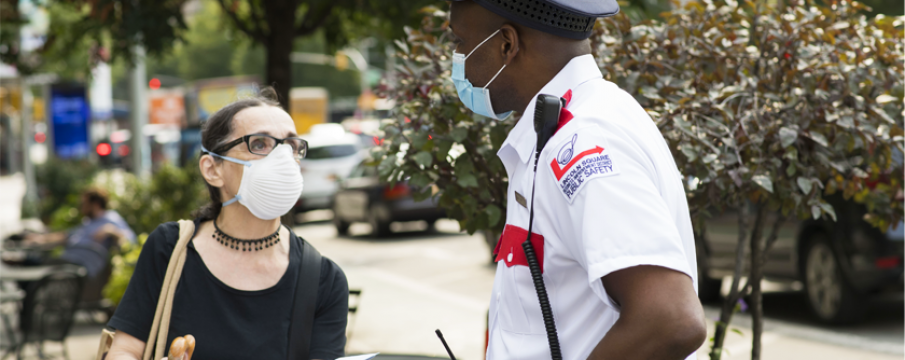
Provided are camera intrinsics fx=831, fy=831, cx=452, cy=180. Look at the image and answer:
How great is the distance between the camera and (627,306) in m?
1.33

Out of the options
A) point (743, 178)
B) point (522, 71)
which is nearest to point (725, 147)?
point (743, 178)

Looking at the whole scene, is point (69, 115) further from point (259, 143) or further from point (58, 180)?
point (259, 143)

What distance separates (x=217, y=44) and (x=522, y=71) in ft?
217

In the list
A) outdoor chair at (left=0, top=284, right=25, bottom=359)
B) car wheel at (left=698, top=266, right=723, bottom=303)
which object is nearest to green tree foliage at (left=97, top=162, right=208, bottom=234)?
outdoor chair at (left=0, top=284, right=25, bottom=359)

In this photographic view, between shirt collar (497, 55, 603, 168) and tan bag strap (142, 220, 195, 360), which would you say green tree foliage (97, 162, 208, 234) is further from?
shirt collar (497, 55, 603, 168)

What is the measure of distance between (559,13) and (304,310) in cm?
135

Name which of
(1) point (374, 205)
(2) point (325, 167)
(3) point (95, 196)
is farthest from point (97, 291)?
(2) point (325, 167)

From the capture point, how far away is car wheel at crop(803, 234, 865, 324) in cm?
672

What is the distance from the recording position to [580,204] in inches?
53.4

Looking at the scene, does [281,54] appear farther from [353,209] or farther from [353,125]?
[353,125]

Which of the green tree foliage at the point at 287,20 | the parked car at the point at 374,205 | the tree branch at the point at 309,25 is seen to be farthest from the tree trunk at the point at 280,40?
the parked car at the point at 374,205

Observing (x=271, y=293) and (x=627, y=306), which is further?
(x=271, y=293)

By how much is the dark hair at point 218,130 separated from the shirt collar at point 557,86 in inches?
53.6

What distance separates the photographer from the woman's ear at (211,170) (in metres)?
2.71
